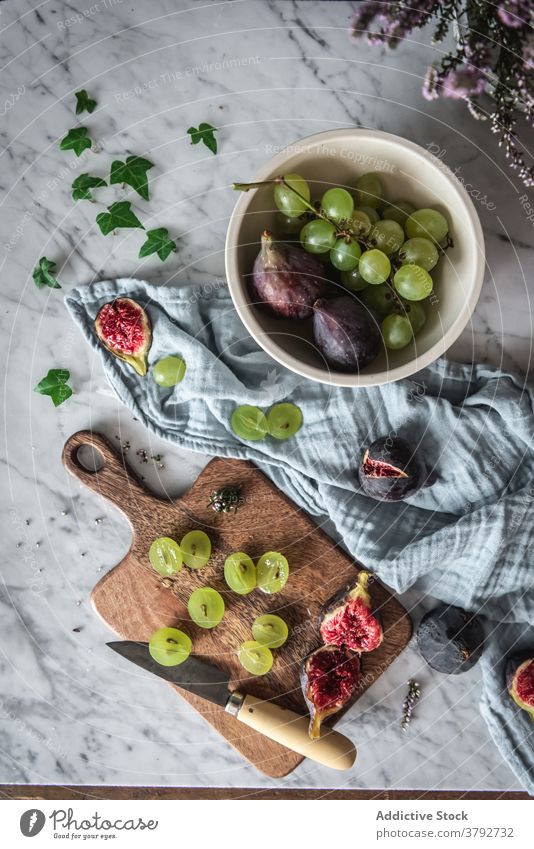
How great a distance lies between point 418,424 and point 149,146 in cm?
66

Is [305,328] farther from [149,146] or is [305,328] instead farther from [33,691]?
[33,691]

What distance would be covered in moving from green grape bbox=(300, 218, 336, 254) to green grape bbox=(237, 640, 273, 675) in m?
0.67

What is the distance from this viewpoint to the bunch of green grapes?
98 centimetres

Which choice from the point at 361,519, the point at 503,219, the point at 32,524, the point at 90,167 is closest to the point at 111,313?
the point at 90,167

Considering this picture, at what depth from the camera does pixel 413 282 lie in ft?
3.22

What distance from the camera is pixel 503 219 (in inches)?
45.0

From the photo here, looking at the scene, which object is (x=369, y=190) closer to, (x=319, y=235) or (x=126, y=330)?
(x=319, y=235)

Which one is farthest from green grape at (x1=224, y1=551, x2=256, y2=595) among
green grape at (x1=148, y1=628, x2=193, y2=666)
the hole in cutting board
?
the hole in cutting board

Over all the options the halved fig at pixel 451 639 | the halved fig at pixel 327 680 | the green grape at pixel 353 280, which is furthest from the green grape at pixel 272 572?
the green grape at pixel 353 280

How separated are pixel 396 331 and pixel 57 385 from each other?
1.97ft

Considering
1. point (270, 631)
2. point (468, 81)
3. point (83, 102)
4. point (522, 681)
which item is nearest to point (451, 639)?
point (522, 681)
